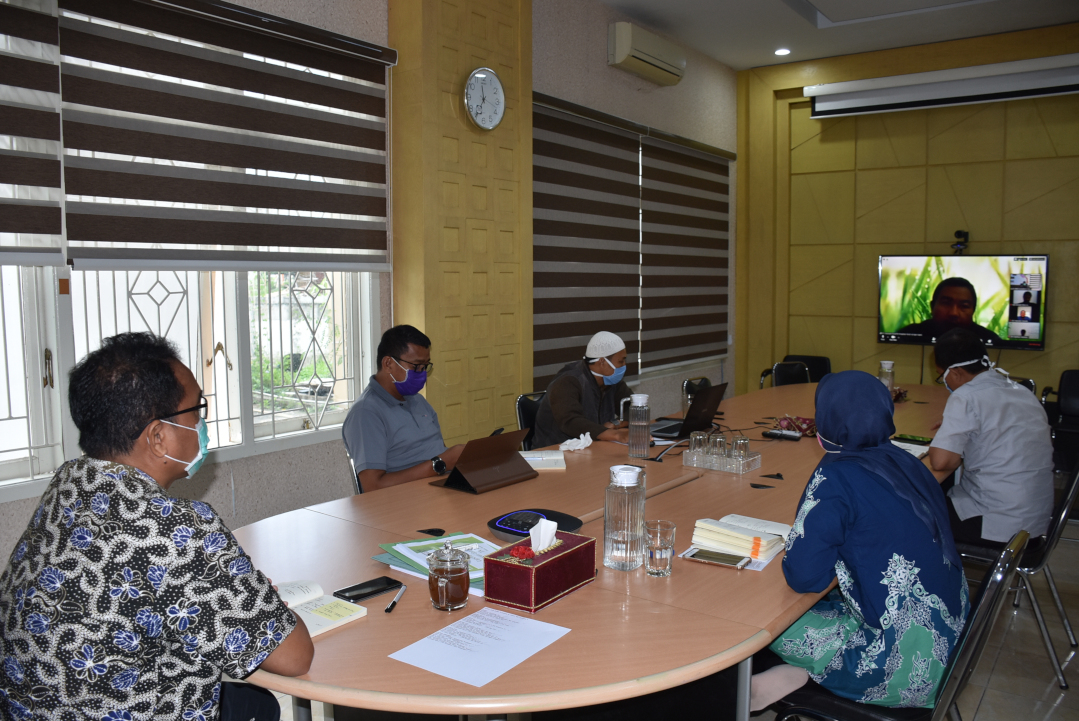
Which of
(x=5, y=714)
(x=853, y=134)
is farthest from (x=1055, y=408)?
(x=5, y=714)

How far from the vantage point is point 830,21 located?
6.49 m

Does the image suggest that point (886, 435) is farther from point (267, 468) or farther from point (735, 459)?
point (267, 468)

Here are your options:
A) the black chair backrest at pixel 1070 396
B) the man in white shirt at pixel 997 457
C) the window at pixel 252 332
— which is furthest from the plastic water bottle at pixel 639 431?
the black chair backrest at pixel 1070 396

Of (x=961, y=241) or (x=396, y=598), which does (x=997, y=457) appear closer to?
(x=396, y=598)

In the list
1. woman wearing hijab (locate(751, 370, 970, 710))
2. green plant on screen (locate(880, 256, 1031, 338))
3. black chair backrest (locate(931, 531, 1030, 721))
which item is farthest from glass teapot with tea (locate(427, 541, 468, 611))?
green plant on screen (locate(880, 256, 1031, 338))

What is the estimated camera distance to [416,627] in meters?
1.74

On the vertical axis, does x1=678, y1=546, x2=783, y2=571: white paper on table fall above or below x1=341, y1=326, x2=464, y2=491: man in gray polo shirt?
below

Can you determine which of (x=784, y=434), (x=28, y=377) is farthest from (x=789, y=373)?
(x=28, y=377)

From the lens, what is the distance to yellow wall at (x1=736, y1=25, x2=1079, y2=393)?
6.66 meters

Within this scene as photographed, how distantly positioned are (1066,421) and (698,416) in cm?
369

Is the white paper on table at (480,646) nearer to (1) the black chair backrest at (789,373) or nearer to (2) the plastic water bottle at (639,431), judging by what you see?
(2) the plastic water bottle at (639,431)

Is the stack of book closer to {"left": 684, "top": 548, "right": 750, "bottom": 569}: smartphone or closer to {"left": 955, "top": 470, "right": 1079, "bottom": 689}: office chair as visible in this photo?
{"left": 684, "top": 548, "right": 750, "bottom": 569}: smartphone

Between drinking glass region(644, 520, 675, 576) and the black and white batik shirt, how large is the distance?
1006 mm

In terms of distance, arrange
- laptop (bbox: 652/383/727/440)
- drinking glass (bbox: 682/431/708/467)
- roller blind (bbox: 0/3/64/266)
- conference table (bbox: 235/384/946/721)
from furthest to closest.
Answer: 1. laptop (bbox: 652/383/727/440)
2. drinking glass (bbox: 682/431/708/467)
3. roller blind (bbox: 0/3/64/266)
4. conference table (bbox: 235/384/946/721)
